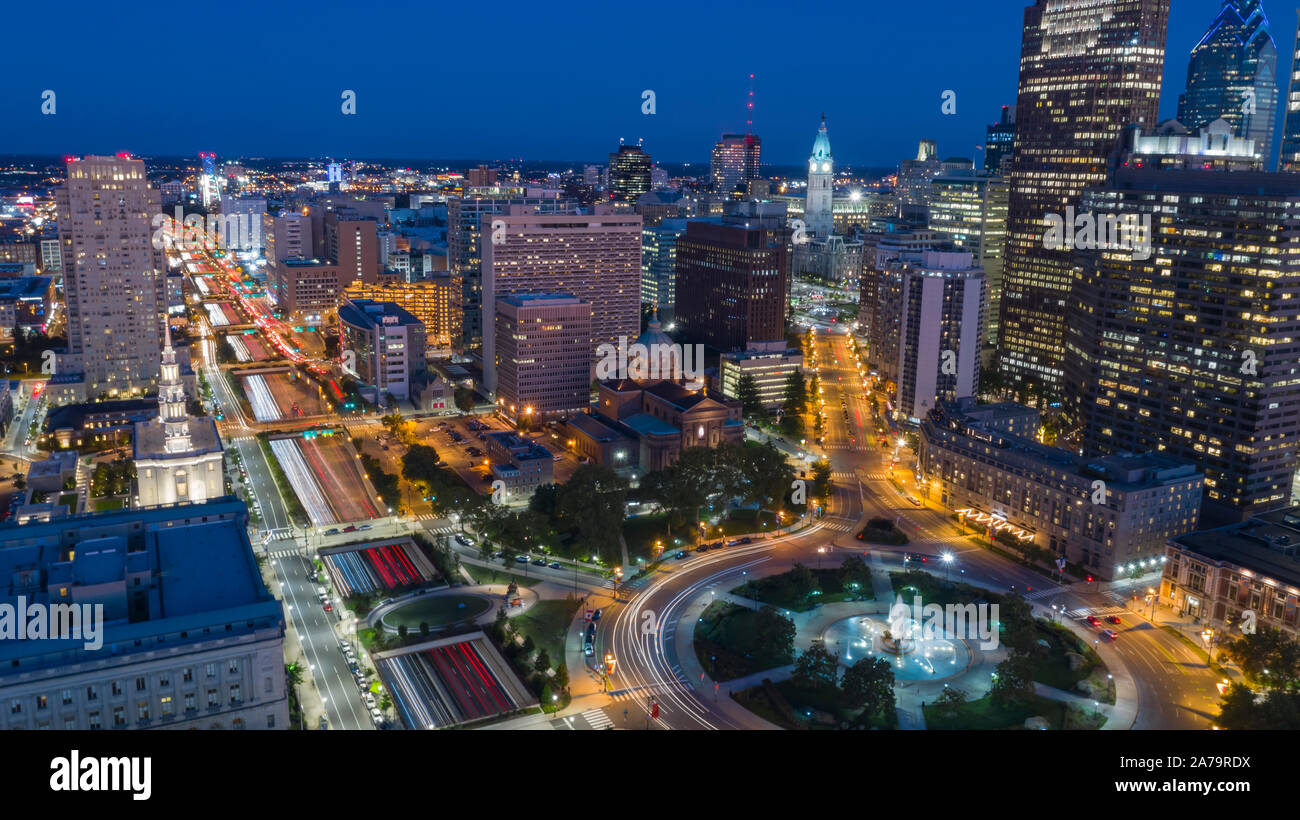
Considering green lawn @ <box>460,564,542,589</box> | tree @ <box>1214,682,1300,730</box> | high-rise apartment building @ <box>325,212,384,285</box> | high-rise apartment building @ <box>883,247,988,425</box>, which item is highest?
high-rise apartment building @ <box>325,212,384,285</box>

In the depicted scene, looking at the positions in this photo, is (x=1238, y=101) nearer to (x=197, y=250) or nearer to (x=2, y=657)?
(x=2, y=657)

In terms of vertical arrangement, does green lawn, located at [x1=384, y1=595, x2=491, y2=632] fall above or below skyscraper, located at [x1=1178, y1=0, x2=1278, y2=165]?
below

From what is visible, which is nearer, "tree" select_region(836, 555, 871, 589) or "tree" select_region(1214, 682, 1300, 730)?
"tree" select_region(1214, 682, 1300, 730)

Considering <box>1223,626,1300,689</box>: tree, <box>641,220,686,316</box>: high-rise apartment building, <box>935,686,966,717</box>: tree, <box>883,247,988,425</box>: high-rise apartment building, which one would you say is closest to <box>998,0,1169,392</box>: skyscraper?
<box>883,247,988,425</box>: high-rise apartment building

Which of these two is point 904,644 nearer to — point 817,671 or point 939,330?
point 817,671

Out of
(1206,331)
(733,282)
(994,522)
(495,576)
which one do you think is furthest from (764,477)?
(733,282)

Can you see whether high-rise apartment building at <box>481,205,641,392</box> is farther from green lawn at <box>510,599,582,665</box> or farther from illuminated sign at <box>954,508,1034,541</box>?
green lawn at <box>510,599,582,665</box>
